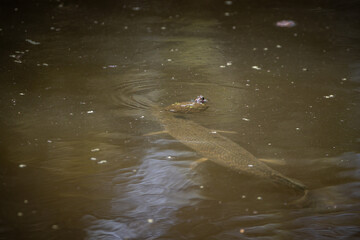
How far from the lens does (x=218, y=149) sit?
3283mm

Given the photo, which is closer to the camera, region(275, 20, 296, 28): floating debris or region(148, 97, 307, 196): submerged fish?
region(148, 97, 307, 196): submerged fish

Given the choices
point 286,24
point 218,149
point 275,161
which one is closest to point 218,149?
point 218,149

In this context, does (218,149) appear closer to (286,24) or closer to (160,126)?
(160,126)

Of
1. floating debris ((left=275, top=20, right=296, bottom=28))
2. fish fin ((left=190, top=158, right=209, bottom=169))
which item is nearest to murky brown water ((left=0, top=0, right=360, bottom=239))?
fish fin ((left=190, top=158, right=209, bottom=169))

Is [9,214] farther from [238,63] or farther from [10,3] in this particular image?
[10,3]

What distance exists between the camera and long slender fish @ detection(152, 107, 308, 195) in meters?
3.00

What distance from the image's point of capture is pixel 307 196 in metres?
2.85

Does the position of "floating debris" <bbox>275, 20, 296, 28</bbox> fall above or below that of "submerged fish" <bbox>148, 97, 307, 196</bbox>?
above

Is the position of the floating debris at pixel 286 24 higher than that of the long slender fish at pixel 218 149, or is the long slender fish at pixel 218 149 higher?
the floating debris at pixel 286 24

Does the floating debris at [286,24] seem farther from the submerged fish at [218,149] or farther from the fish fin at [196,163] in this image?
the fish fin at [196,163]

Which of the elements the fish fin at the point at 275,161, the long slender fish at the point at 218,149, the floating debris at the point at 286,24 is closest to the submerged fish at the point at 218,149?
the long slender fish at the point at 218,149

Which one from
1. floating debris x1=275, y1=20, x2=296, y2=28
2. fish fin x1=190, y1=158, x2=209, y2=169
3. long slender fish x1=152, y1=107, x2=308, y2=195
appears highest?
floating debris x1=275, y1=20, x2=296, y2=28

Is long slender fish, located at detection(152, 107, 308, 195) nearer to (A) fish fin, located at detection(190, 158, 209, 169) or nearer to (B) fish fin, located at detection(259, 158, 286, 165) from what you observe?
(A) fish fin, located at detection(190, 158, 209, 169)

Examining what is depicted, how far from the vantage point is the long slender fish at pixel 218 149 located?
3.00 metres
